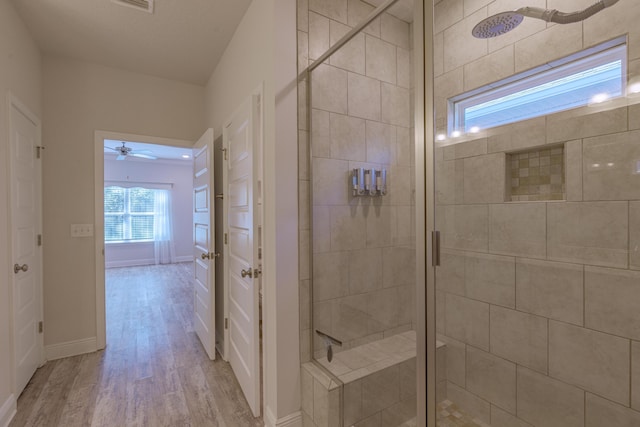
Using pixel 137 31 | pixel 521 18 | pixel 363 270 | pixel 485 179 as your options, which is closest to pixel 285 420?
pixel 363 270

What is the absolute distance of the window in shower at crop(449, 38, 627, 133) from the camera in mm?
1224

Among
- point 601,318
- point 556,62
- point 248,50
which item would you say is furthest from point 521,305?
point 248,50

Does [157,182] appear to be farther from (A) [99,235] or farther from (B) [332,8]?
(B) [332,8]

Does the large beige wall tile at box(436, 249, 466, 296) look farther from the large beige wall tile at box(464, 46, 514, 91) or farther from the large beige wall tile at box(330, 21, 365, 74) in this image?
the large beige wall tile at box(330, 21, 365, 74)

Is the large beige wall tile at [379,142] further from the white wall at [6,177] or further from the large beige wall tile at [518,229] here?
the white wall at [6,177]

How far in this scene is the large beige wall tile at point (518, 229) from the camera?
1.48 metres

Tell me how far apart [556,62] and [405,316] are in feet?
4.56

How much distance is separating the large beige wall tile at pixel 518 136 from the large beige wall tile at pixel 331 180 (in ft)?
2.69

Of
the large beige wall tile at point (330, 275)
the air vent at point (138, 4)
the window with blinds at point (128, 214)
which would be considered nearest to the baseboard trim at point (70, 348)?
the large beige wall tile at point (330, 275)

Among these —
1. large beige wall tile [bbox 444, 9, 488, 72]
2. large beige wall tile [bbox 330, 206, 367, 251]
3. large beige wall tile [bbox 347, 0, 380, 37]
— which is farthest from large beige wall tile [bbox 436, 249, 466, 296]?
large beige wall tile [bbox 347, 0, 380, 37]

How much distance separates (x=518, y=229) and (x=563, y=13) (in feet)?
3.23

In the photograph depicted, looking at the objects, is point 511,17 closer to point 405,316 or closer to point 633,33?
point 633,33

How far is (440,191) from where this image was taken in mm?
1378

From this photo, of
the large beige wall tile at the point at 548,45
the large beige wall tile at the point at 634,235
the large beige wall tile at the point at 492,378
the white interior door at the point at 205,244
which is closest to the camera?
the large beige wall tile at the point at 634,235
